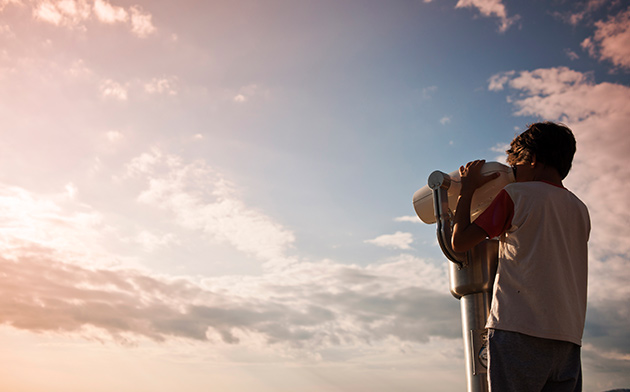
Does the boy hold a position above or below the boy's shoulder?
below

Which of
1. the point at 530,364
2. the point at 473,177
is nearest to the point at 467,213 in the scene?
the point at 473,177

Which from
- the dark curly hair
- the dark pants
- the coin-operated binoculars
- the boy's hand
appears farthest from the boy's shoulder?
the dark pants

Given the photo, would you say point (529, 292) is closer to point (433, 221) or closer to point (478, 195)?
point (478, 195)

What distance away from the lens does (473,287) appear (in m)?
3.12

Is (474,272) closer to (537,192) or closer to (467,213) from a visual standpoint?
(467,213)

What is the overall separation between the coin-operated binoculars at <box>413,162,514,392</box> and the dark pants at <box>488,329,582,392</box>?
589 mm

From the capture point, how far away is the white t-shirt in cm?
242

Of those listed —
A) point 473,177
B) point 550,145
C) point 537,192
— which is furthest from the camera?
point 473,177

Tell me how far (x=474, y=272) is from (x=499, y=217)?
0.60 m

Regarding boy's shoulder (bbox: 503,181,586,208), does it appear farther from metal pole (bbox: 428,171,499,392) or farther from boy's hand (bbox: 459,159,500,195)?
metal pole (bbox: 428,171,499,392)

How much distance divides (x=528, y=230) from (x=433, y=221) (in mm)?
1121

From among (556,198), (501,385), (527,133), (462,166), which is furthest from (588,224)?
(501,385)

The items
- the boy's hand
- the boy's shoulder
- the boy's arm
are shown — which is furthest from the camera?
the boy's hand

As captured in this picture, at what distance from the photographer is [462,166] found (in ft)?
10.6
